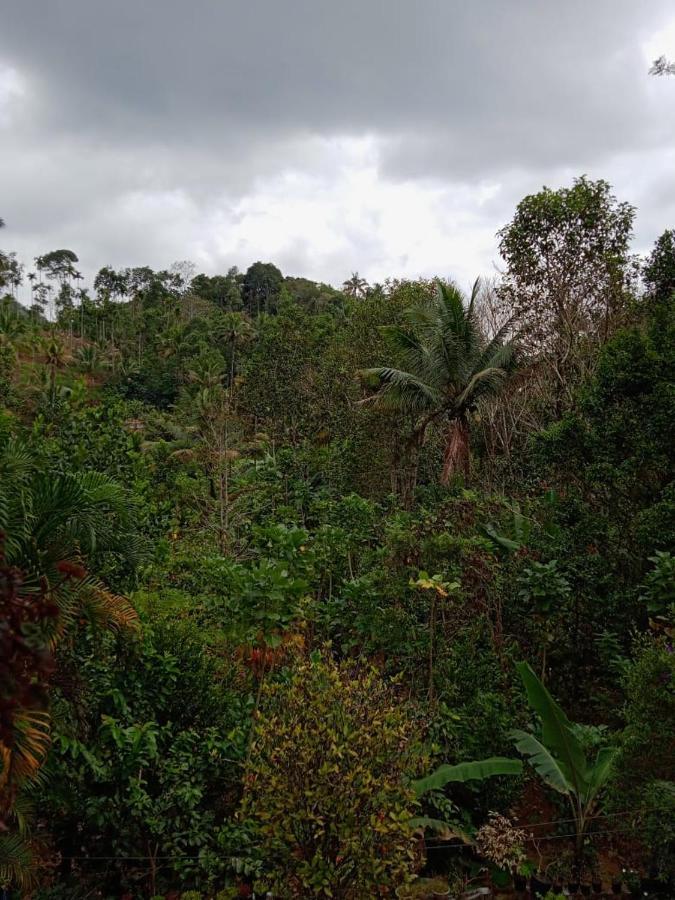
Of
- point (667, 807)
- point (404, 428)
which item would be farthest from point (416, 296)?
point (667, 807)

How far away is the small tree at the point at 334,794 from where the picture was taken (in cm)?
398

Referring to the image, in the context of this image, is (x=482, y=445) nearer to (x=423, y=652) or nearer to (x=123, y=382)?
(x=423, y=652)

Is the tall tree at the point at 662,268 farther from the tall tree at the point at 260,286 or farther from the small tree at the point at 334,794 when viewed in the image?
the tall tree at the point at 260,286

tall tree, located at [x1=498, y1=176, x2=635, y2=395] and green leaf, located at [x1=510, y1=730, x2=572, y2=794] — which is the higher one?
tall tree, located at [x1=498, y1=176, x2=635, y2=395]

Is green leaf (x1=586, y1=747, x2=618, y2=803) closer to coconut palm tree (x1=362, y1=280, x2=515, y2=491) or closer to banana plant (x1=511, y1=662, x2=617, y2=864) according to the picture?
banana plant (x1=511, y1=662, x2=617, y2=864)

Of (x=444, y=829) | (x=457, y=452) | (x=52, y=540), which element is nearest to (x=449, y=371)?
(x=457, y=452)

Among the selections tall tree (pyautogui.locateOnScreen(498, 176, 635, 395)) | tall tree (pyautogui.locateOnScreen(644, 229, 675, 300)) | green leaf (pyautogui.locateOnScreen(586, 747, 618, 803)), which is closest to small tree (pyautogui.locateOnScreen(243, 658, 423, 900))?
green leaf (pyautogui.locateOnScreen(586, 747, 618, 803))

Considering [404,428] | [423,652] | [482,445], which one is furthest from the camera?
[482,445]

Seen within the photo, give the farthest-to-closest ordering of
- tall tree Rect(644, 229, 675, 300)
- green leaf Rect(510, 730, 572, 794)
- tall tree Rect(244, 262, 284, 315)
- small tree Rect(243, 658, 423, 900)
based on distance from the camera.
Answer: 1. tall tree Rect(244, 262, 284, 315)
2. tall tree Rect(644, 229, 675, 300)
3. green leaf Rect(510, 730, 572, 794)
4. small tree Rect(243, 658, 423, 900)

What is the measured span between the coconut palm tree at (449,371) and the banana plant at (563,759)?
8.33 metres

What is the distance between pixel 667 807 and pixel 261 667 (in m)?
3.69

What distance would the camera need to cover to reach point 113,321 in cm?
5166

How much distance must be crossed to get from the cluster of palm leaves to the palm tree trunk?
32.9 feet

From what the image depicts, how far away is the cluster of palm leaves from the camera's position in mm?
4320
